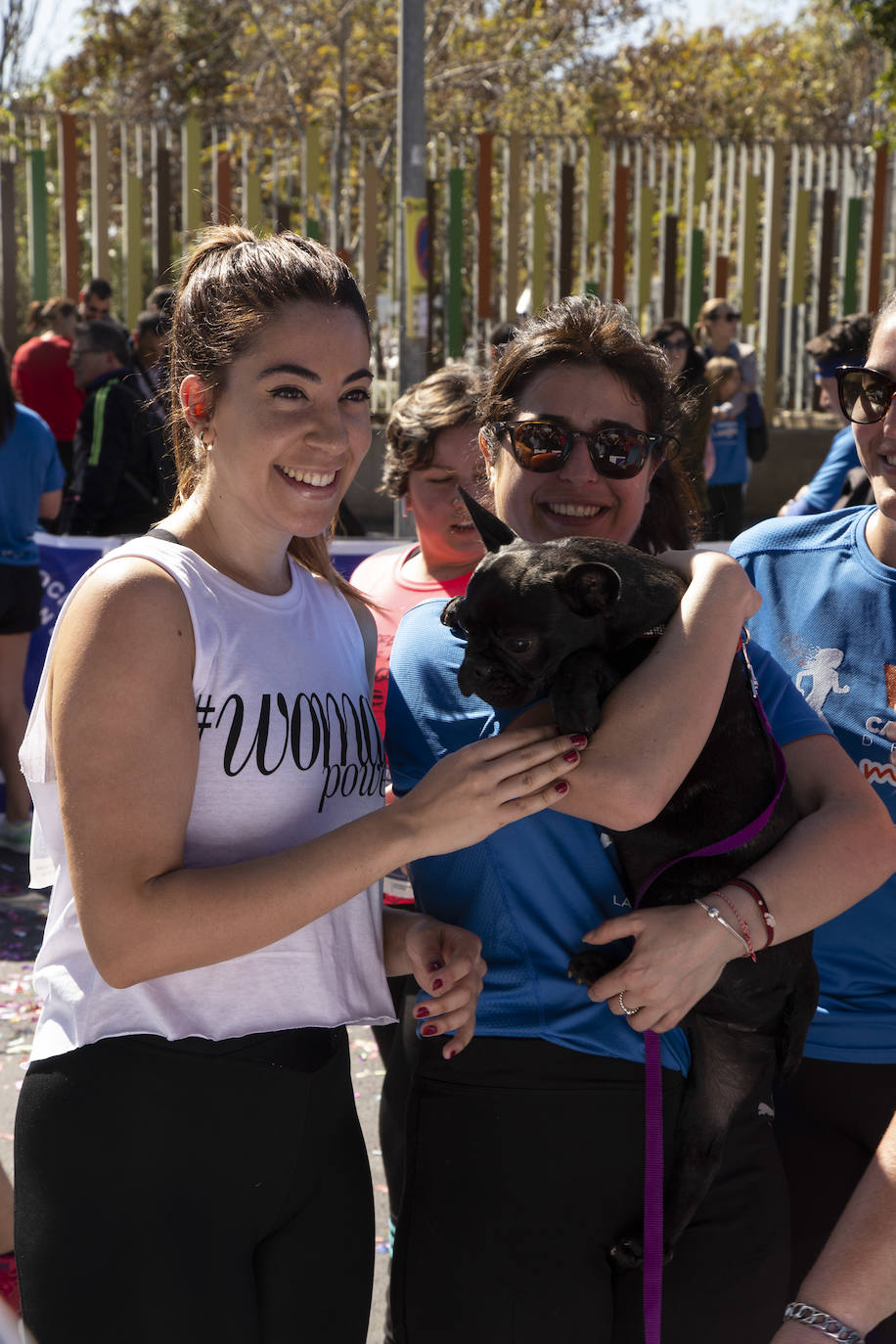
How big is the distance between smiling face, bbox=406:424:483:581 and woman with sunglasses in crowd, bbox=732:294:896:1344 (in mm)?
1106

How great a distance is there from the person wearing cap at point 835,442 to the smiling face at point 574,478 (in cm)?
322

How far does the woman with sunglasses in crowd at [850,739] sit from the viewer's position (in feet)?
7.71

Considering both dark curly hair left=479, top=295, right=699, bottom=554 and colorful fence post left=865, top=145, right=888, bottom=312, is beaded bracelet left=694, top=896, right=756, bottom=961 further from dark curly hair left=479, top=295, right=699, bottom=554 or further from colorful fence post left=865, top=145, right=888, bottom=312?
colorful fence post left=865, top=145, right=888, bottom=312

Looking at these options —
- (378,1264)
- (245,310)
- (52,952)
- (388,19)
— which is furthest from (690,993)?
(388,19)

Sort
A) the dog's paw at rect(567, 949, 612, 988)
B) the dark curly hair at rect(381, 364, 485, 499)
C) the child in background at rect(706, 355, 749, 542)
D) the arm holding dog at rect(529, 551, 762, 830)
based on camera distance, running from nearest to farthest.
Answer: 1. the arm holding dog at rect(529, 551, 762, 830)
2. the dog's paw at rect(567, 949, 612, 988)
3. the dark curly hair at rect(381, 364, 485, 499)
4. the child in background at rect(706, 355, 749, 542)

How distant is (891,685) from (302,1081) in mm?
1357

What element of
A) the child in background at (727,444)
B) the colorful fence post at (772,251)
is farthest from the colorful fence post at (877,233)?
the child in background at (727,444)

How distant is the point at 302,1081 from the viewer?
1.88m

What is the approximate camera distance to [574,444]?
215 cm

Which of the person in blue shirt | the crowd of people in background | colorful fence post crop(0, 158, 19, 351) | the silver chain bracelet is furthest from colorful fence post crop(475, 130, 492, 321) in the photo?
the silver chain bracelet

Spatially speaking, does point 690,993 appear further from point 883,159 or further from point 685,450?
point 883,159

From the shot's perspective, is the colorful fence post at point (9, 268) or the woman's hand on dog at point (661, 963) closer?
the woman's hand on dog at point (661, 963)

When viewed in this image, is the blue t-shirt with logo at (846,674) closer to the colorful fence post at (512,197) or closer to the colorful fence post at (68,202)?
the colorful fence post at (512,197)

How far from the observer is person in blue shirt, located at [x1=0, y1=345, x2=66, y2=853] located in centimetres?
611
